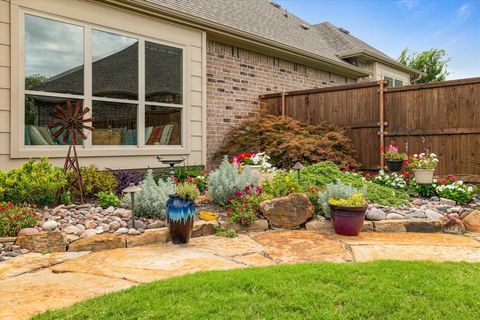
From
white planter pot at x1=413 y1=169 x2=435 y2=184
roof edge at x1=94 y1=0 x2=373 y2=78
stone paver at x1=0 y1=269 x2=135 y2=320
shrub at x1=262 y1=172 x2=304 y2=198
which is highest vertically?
roof edge at x1=94 y1=0 x2=373 y2=78

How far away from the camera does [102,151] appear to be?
6.29m

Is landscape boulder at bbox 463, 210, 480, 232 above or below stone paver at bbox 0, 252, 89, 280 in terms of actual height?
above

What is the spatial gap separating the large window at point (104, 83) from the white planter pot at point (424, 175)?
4.24 meters

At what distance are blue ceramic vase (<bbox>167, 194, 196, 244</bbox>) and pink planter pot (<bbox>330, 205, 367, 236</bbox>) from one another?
71.2 inches

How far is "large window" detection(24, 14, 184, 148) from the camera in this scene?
5.69m

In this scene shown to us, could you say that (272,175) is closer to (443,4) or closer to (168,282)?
(168,282)

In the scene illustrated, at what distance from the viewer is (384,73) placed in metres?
14.5

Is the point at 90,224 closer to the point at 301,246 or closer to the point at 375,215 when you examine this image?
the point at 301,246

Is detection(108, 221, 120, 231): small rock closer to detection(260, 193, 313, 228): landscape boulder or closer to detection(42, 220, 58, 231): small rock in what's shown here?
detection(42, 220, 58, 231): small rock

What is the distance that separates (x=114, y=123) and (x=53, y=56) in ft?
4.46

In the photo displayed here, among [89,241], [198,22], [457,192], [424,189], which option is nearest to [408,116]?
[424,189]

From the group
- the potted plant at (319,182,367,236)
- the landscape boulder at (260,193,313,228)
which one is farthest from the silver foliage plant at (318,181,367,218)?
the landscape boulder at (260,193,313,228)

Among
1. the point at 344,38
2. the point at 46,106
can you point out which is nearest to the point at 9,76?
the point at 46,106

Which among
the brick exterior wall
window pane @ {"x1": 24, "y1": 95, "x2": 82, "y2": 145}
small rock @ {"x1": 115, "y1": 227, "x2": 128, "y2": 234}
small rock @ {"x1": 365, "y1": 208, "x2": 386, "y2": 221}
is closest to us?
small rock @ {"x1": 115, "y1": 227, "x2": 128, "y2": 234}
